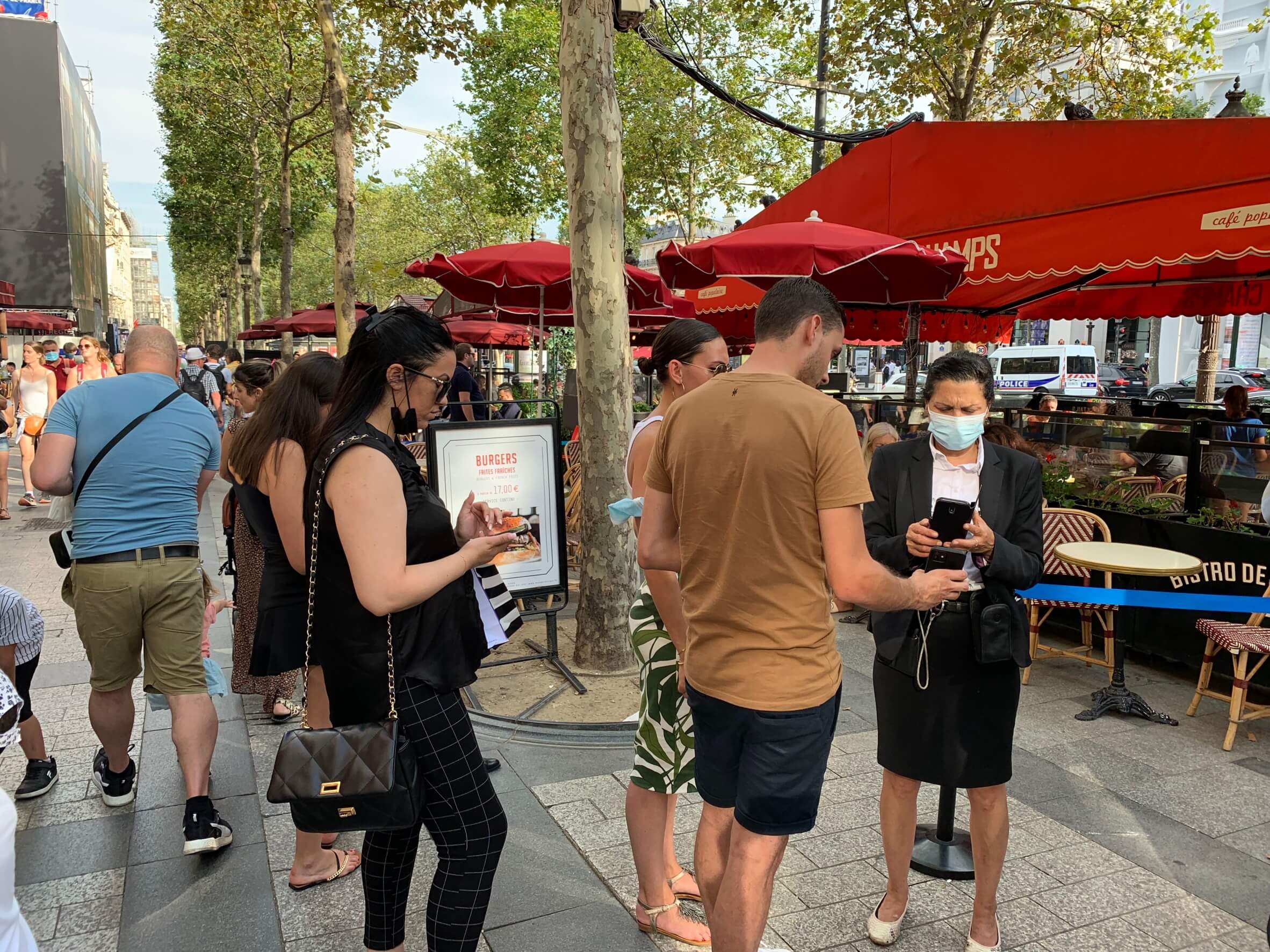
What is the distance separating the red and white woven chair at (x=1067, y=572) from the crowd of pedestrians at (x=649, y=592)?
3078 mm

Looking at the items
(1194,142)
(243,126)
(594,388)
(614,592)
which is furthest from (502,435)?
(243,126)

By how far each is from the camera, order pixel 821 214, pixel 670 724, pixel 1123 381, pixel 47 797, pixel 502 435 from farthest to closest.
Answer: pixel 1123 381, pixel 821 214, pixel 502 435, pixel 47 797, pixel 670 724

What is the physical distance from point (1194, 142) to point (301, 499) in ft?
18.1

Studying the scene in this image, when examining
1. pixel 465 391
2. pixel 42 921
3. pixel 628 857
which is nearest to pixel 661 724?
pixel 628 857

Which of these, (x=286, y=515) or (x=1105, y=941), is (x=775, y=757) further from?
(x=286, y=515)

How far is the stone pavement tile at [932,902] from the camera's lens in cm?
294

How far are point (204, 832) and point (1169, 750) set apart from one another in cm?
434

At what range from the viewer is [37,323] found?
26.6 m

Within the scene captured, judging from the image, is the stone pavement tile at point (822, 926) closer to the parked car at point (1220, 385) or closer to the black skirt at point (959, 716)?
the black skirt at point (959, 716)

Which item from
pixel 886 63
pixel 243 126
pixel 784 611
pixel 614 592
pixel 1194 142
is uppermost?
pixel 243 126

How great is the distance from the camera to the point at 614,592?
5.27 m

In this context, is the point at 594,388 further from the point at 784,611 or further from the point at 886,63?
the point at 886,63

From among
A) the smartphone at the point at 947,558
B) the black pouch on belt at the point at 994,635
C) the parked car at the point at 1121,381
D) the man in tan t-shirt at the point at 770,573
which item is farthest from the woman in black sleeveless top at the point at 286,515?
the parked car at the point at 1121,381

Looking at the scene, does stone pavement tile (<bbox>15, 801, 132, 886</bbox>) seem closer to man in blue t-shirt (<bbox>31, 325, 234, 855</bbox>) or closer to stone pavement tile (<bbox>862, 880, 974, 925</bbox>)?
man in blue t-shirt (<bbox>31, 325, 234, 855</bbox>)
